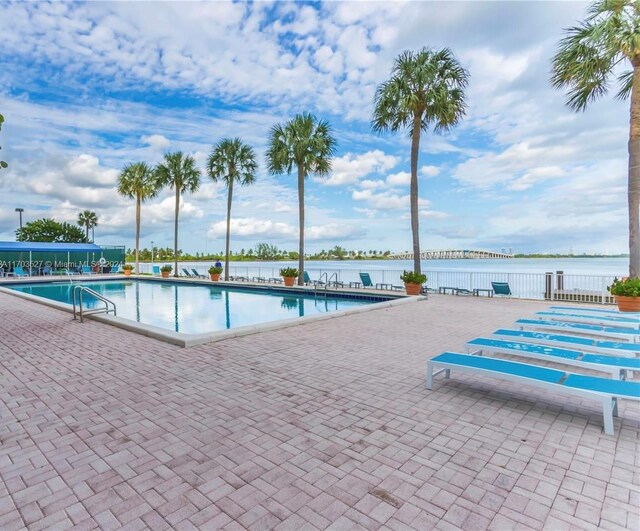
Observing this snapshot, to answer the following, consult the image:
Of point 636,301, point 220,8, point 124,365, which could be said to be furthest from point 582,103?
point 124,365

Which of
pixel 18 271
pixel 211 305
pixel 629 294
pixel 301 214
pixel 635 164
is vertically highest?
pixel 635 164

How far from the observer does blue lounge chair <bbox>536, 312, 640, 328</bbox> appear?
5746mm

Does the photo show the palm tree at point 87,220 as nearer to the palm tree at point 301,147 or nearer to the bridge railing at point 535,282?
the palm tree at point 301,147

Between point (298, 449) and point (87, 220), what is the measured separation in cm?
5164

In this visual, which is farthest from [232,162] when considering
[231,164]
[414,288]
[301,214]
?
[414,288]

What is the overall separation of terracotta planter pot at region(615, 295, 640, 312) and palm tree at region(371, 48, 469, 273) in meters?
5.60

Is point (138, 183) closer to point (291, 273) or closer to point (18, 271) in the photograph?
point (18, 271)

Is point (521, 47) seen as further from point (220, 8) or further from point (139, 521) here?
point (139, 521)

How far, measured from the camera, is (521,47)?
29.8 feet

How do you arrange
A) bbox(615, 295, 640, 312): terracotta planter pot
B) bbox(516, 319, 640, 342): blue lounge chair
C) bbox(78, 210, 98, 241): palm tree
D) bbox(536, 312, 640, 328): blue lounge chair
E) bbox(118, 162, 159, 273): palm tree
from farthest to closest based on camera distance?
bbox(78, 210, 98, 241): palm tree, bbox(118, 162, 159, 273): palm tree, bbox(615, 295, 640, 312): terracotta planter pot, bbox(536, 312, 640, 328): blue lounge chair, bbox(516, 319, 640, 342): blue lounge chair

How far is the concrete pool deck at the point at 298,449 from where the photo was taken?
1.91 meters

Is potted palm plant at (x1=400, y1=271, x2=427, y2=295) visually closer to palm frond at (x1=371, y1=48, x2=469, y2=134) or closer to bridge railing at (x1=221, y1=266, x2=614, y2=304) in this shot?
bridge railing at (x1=221, y1=266, x2=614, y2=304)

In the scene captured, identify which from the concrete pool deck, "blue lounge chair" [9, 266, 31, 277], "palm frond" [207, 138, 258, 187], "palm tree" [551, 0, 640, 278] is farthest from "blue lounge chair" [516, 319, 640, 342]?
"blue lounge chair" [9, 266, 31, 277]

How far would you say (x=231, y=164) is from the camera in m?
19.2
